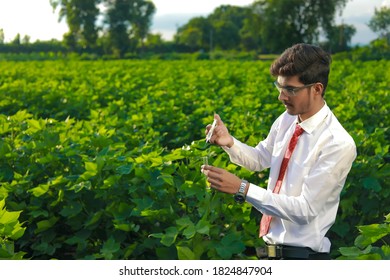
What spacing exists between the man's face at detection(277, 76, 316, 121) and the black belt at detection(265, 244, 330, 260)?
0.64 meters

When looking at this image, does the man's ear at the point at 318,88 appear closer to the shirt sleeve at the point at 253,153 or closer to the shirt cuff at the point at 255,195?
the shirt sleeve at the point at 253,153

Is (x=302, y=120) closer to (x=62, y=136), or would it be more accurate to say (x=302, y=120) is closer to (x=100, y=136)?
(x=100, y=136)

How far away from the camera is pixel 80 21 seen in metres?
78.9

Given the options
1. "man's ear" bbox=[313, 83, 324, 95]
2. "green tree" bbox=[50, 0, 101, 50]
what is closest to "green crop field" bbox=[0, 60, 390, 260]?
"man's ear" bbox=[313, 83, 324, 95]

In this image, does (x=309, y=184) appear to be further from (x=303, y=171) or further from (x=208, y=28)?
(x=208, y=28)

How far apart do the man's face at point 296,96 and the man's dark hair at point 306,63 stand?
0.08ft

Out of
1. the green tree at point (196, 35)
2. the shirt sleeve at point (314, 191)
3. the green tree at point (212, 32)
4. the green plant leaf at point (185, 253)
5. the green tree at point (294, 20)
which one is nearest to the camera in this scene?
the shirt sleeve at point (314, 191)

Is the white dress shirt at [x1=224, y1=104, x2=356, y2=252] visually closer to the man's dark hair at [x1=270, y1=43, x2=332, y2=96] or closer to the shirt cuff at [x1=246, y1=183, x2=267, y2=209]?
the shirt cuff at [x1=246, y1=183, x2=267, y2=209]

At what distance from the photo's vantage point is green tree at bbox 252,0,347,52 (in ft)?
226

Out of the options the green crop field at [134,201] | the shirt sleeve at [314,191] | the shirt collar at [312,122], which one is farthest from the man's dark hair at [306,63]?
the green crop field at [134,201]

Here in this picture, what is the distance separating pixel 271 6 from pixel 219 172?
72703 millimetres

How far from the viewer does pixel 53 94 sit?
10453 mm

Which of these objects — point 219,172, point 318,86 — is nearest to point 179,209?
point 219,172

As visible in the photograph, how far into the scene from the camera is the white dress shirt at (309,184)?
2750 mm
